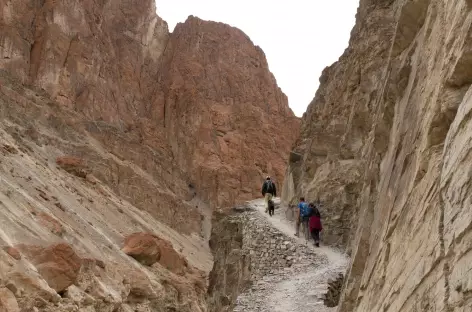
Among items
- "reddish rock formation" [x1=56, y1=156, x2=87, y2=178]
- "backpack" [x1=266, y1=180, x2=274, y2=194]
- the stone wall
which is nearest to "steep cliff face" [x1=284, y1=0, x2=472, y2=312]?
the stone wall

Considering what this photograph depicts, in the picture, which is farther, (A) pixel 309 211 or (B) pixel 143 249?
(B) pixel 143 249

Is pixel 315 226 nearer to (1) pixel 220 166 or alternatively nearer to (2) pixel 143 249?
(2) pixel 143 249

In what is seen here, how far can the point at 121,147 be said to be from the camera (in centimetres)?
6475

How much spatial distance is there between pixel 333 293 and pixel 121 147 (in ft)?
172

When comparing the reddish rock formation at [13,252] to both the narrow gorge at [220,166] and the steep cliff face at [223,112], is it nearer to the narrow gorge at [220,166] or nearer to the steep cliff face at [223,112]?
the narrow gorge at [220,166]

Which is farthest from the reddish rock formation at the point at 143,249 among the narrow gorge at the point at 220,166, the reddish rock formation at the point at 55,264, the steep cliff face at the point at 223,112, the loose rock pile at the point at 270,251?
the steep cliff face at the point at 223,112

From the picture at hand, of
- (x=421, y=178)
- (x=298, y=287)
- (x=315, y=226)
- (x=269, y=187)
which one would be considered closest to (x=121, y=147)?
(x=269, y=187)

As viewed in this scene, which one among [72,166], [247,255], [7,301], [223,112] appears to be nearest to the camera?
→ [7,301]

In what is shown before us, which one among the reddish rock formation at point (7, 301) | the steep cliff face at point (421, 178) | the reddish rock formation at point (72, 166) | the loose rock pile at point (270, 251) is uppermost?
the steep cliff face at point (421, 178)

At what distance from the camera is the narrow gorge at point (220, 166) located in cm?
652

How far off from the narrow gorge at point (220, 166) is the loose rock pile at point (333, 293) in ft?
0.14

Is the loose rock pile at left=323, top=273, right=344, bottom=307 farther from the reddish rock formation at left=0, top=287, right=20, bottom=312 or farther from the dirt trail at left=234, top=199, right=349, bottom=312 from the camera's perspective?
the reddish rock formation at left=0, top=287, right=20, bottom=312

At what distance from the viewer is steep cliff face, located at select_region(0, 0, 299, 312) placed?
2388 cm

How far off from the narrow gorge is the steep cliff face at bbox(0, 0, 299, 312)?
0.18 metres
